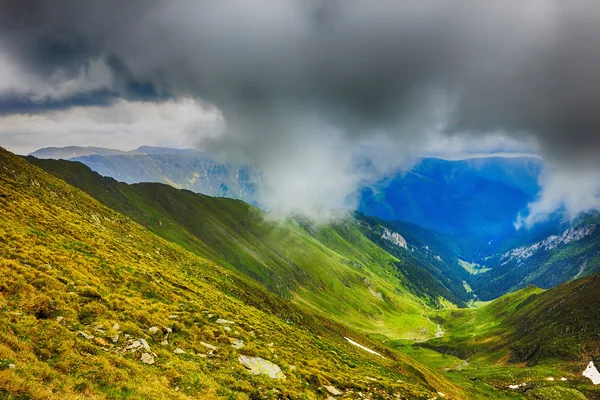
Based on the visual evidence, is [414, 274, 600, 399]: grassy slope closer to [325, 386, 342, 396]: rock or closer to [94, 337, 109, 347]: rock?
[325, 386, 342, 396]: rock

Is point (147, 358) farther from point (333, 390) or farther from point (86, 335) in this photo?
point (333, 390)

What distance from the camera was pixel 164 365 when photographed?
2044cm

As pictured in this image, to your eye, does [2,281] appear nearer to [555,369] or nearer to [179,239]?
[179,239]

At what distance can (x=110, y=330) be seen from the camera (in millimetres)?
21469

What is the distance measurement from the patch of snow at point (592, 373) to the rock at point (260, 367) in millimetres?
137532

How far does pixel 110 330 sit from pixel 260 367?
12.5 m

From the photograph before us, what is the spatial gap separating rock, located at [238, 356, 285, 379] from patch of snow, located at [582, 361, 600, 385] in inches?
5415

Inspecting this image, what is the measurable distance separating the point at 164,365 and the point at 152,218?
18040 cm

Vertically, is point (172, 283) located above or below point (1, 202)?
above

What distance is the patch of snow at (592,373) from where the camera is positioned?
358 feet

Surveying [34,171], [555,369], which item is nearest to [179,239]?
[34,171]

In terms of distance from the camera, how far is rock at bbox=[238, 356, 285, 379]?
85.5ft

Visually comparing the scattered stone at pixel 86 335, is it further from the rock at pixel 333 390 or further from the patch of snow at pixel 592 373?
the patch of snow at pixel 592 373

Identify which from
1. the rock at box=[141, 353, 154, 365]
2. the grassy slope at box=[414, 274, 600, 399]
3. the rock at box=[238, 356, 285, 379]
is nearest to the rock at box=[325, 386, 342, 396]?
the rock at box=[238, 356, 285, 379]
